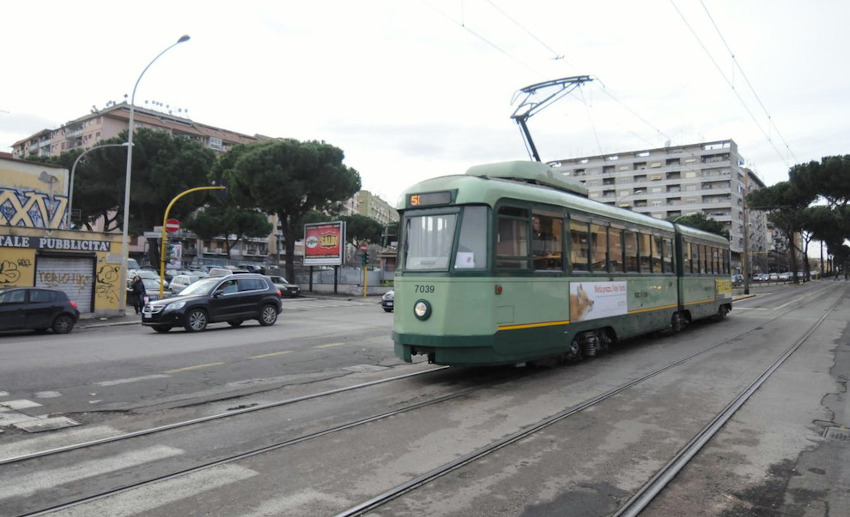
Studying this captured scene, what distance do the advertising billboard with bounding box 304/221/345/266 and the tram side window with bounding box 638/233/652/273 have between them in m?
27.4

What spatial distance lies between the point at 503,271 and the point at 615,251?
13.4 ft

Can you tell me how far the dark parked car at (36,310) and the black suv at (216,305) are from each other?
2724mm

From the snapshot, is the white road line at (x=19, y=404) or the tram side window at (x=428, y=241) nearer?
the white road line at (x=19, y=404)

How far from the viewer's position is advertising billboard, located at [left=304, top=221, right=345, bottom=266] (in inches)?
1496

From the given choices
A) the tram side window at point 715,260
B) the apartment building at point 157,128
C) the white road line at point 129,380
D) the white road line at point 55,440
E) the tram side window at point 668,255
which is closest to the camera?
the white road line at point 55,440

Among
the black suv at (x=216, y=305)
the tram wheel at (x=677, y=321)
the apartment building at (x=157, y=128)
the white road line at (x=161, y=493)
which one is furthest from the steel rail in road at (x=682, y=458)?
the apartment building at (x=157, y=128)

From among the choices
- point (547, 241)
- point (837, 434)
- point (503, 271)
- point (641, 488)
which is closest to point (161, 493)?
point (641, 488)

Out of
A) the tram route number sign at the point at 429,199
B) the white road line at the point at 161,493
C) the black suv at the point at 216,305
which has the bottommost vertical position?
the white road line at the point at 161,493

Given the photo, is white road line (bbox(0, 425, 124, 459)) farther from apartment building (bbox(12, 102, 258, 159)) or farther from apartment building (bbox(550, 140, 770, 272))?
apartment building (bbox(550, 140, 770, 272))

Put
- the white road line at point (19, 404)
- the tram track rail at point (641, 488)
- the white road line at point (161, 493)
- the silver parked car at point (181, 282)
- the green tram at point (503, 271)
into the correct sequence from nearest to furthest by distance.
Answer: the white road line at point (161, 493) → the tram track rail at point (641, 488) → the white road line at point (19, 404) → the green tram at point (503, 271) → the silver parked car at point (181, 282)

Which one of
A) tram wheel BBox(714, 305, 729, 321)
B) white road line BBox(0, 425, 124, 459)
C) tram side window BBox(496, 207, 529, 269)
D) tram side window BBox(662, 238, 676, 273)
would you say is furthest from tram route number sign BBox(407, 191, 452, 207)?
tram wheel BBox(714, 305, 729, 321)

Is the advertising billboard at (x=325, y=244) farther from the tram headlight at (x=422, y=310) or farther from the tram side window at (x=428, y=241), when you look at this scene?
the tram headlight at (x=422, y=310)

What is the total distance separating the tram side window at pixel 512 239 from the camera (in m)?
7.77

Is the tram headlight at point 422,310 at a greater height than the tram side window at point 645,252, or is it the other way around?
the tram side window at point 645,252
